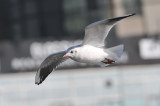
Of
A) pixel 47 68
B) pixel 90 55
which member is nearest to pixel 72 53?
pixel 90 55

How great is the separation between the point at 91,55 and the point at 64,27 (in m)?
14.6

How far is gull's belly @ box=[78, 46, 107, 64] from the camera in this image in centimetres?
843

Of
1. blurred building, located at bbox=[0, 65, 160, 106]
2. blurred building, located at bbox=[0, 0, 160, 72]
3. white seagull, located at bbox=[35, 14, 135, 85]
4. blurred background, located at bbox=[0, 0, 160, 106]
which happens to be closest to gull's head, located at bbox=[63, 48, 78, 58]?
white seagull, located at bbox=[35, 14, 135, 85]

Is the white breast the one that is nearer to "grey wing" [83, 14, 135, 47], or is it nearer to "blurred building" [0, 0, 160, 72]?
"grey wing" [83, 14, 135, 47]

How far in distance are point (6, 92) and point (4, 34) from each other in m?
2.82

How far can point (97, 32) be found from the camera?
8828 millimetres

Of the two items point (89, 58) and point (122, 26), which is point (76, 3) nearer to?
point (122, 26)

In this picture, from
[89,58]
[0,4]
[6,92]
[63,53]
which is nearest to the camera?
[89,58]

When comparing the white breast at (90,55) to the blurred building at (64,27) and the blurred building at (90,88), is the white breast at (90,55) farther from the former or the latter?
the blurred building at (64,27)

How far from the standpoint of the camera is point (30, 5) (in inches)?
885

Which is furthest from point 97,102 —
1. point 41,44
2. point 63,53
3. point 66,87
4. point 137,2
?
point 63,53

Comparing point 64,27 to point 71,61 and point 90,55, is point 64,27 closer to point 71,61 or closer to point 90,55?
point 71,61

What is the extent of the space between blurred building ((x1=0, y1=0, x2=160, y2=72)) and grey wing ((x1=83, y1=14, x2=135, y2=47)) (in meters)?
12.5

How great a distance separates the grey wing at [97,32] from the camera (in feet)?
28.2
